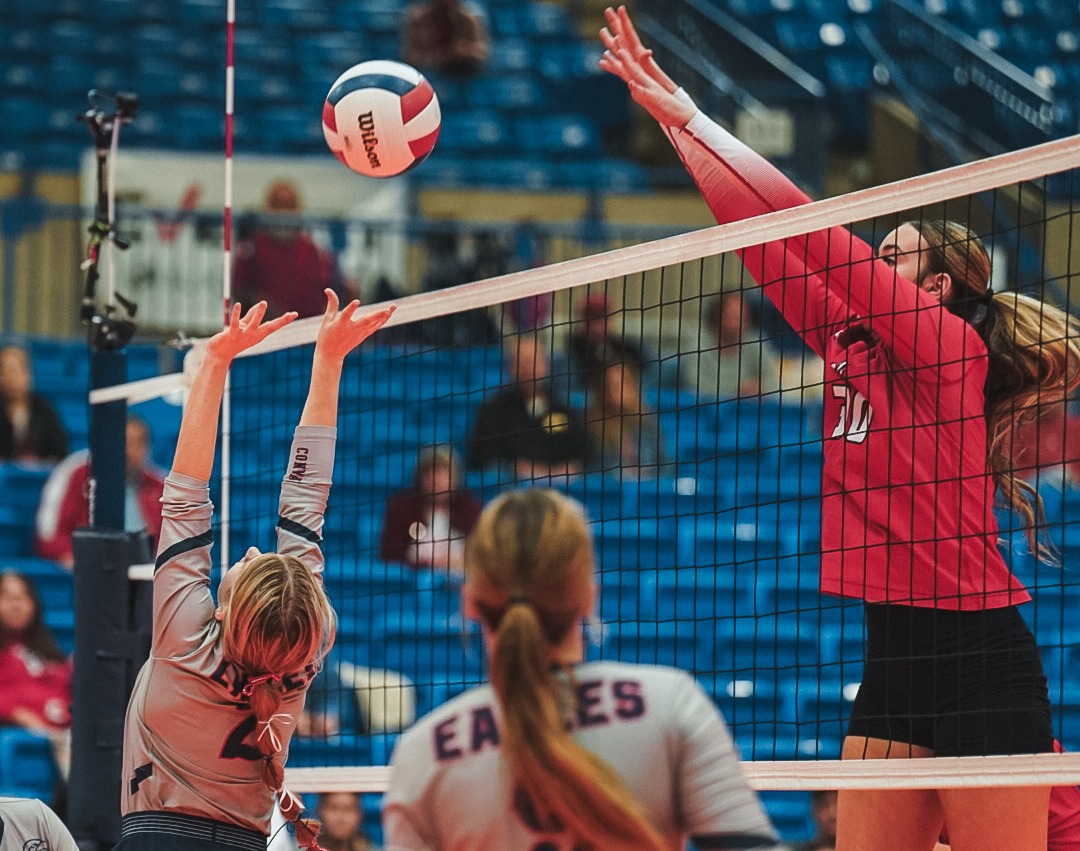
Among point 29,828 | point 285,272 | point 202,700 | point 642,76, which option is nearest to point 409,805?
point 202,700

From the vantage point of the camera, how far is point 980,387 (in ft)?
12.6

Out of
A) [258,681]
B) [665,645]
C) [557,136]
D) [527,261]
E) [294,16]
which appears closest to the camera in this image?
[258,681]

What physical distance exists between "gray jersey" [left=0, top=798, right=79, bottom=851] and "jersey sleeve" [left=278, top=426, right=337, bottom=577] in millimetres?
784

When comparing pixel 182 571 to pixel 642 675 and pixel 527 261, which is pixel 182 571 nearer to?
pixel 642 675

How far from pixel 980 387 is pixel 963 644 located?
58 centimetres

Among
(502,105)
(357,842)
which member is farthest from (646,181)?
(357,842)

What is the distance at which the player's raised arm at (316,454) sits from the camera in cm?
373

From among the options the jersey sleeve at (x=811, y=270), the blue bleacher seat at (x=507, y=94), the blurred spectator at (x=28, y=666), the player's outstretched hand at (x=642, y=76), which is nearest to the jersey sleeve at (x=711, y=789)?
the jersey sleeve at (x=811, y=270)

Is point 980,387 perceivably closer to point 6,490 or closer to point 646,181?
point 6,490

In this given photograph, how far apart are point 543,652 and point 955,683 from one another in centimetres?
162

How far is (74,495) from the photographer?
9367 mm

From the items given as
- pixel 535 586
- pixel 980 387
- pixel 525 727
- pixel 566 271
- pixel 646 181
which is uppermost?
pixel 646 181

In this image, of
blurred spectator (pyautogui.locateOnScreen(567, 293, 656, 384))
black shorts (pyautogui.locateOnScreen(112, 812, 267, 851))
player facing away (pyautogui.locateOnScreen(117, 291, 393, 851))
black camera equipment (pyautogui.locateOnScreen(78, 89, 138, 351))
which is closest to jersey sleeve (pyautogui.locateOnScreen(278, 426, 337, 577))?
player facing away (pyautogui.locateOnScreen(117, 291, 393, 851))

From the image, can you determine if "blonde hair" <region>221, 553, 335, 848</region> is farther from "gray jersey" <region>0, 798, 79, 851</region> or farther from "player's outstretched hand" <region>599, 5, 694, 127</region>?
"player's outstretched hand" <region>599, 5, 694, 127</region>
